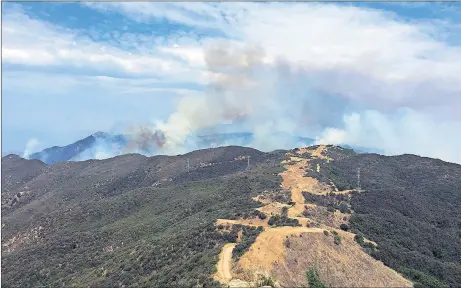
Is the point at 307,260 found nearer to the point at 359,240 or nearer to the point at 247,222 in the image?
the point at 359,240

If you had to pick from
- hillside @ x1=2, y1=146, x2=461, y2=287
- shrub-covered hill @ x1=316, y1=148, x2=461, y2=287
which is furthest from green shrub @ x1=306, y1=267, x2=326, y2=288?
shrub-covered hill @ x1=316, y1=148, x2=461, y2=287

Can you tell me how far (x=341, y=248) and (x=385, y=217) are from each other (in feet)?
113

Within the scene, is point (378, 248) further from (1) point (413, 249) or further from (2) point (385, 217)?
(2) point (385, 217)

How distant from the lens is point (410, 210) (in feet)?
343

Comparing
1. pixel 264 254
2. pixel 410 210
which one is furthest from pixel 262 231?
pixel 410 210

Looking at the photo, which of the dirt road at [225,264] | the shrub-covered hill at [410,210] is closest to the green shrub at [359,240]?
the shrub-covered hill at [410,210]

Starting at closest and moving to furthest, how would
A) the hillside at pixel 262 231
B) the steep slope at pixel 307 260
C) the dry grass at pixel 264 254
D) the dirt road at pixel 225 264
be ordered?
the dirt road at pixel 225 264 → the dry grass at pixel 264 254 → the steep slope at pixel 307 260 → the hillside at pixel 262 231

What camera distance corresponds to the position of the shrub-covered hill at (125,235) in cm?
6556

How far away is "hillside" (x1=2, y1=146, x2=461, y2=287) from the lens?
186ft

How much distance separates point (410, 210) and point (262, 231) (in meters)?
→ 55.3

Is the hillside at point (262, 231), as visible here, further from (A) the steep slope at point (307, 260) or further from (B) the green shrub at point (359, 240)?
(B) the green shrub at point (359, 240)

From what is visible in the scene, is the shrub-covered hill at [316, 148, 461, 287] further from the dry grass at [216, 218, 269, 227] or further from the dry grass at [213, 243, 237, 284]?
the dry grass at [213, 243, 237, 284]

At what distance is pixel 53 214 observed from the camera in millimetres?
130750

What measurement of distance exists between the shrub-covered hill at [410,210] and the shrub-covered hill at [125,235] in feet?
75.5
